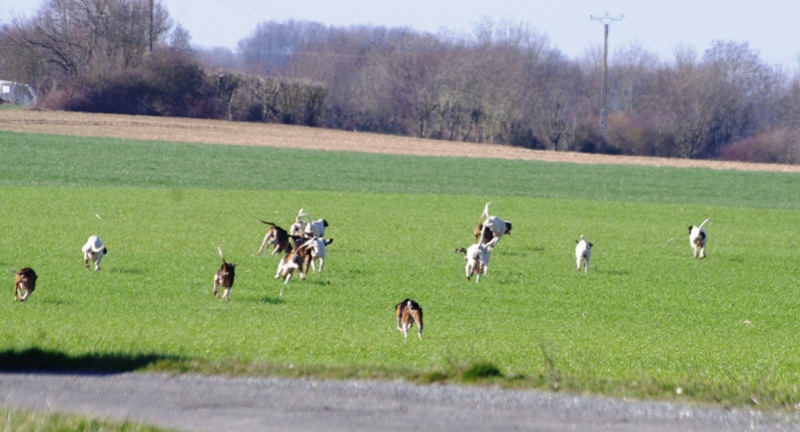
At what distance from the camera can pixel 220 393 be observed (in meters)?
8.60

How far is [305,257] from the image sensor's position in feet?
63.4

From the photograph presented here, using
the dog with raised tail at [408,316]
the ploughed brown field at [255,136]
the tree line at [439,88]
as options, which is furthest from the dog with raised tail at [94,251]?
the tree line at [439,88]

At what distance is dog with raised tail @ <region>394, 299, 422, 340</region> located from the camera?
12.7 meters

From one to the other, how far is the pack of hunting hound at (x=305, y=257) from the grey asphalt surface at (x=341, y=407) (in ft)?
13.2

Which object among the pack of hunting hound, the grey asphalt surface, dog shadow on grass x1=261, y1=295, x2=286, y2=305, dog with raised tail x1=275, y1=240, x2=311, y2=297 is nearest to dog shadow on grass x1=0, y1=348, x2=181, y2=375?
the grey asphalt surface

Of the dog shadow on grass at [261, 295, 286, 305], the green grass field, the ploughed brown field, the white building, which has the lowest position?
the dog shadow on grass at [261, 295, 286, 305]

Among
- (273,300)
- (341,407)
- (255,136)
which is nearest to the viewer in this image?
(341,407)

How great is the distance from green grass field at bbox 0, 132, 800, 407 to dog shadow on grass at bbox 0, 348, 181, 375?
3 centimetres

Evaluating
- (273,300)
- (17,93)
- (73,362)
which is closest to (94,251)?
(273,300)

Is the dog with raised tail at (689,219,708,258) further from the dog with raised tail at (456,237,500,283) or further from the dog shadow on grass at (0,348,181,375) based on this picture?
the dog shadow on grass at (0,348,181,375)

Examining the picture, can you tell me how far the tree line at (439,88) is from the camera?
7231 centimetres

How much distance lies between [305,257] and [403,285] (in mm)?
1789

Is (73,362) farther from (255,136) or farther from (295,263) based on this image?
(255,136)

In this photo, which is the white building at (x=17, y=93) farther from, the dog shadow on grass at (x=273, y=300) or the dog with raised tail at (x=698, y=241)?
the dog shadow on grass at (x=273, y=300)
